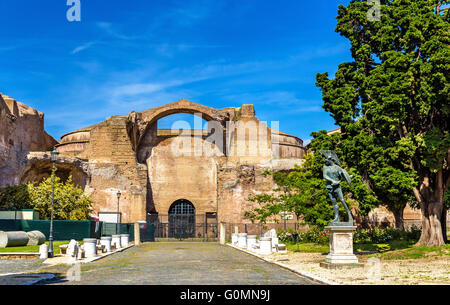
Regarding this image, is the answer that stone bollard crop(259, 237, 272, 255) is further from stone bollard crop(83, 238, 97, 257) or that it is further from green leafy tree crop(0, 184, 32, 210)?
green leafy tree crop(0, 184, 32, 210)

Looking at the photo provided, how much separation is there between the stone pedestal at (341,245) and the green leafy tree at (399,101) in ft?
16.2

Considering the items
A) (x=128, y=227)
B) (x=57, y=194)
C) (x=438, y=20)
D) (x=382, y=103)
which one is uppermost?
(x=438, y=20)

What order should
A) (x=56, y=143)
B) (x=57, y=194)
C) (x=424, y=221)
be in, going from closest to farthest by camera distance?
(x=424, y=221), (x=57, y=194), (x=56, y=143)

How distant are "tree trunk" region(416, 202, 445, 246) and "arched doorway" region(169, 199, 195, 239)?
23273mm

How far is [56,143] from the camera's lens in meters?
52.6

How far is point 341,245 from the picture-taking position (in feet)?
43.8

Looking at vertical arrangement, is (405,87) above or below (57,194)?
above

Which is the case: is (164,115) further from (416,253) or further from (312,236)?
(416,253)

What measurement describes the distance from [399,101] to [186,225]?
27167 mm

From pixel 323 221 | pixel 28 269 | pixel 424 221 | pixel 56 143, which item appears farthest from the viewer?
pixel 56 143

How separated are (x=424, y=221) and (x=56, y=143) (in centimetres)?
4390

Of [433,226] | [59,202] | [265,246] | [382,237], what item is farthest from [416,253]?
[59,202]
